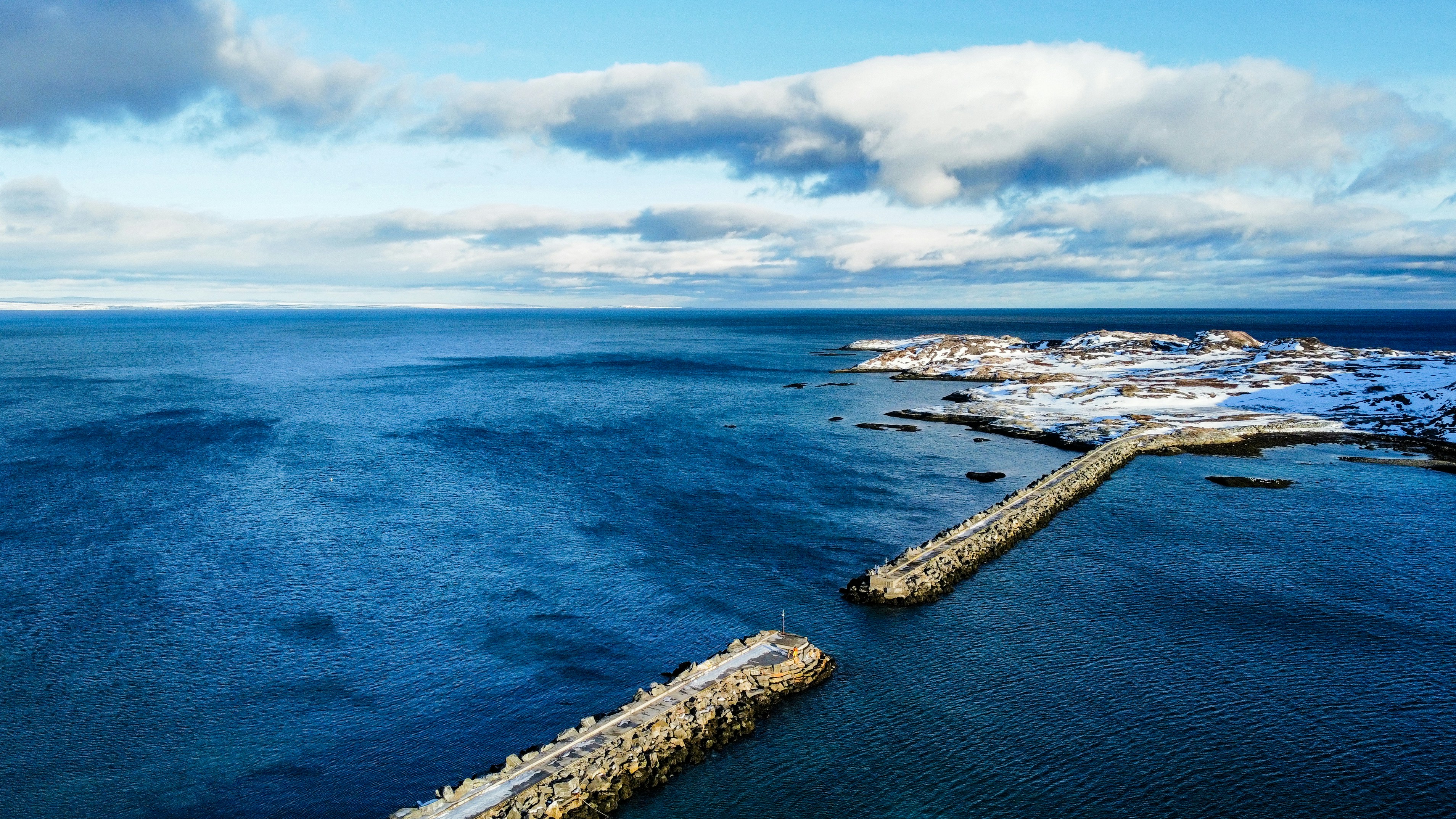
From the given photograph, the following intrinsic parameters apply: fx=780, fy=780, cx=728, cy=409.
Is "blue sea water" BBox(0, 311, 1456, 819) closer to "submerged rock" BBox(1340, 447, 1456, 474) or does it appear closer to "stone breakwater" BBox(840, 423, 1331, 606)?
"stone breakwater" BBox(840, 423, 1331, 606)

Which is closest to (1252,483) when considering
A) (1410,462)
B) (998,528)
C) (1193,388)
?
(1410,462)

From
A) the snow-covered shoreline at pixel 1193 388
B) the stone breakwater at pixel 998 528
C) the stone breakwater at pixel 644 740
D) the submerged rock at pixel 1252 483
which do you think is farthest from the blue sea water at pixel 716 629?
the snow-covered shoreline at pixel 1193 388

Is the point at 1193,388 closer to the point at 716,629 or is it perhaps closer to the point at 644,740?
the point at 716,629

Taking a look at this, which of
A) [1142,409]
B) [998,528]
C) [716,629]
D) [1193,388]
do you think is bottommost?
[716,629]

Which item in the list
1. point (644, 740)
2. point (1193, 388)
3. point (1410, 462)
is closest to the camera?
point (644, 740)

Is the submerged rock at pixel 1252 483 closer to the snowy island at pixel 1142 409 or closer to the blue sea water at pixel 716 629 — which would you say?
the snowy island at pixel 1142 409

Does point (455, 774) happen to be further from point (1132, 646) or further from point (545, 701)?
point (1132, 646)
